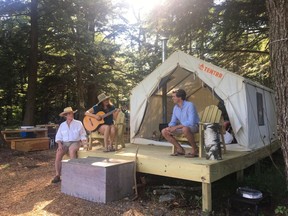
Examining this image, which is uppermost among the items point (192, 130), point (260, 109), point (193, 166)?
point (260, 109)

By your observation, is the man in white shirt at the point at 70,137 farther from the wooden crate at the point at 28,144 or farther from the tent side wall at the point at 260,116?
the wooden crate at the point at 28,144

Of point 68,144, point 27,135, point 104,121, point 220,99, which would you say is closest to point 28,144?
point 27,135

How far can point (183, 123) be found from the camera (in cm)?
464

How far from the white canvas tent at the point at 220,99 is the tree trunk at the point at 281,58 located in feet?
5.35

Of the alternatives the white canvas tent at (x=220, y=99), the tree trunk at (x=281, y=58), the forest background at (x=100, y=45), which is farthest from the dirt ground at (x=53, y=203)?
the forest background at (x=100, y=45)

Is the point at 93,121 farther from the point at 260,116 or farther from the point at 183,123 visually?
the point at 260,116

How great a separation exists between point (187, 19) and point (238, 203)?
4.54m

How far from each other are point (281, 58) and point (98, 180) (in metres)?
2.81

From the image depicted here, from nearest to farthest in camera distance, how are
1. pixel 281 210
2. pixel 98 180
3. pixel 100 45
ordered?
pixel 281 210
pixel 98 180
pixel 100 45

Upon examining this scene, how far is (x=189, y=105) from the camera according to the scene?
4.69 meters

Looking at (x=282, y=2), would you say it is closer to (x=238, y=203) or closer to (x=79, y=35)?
(x=238, y=203)

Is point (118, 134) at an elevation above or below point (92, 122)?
below

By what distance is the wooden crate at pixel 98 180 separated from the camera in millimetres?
4016

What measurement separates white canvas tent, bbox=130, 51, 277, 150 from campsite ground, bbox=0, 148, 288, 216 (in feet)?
3.65
